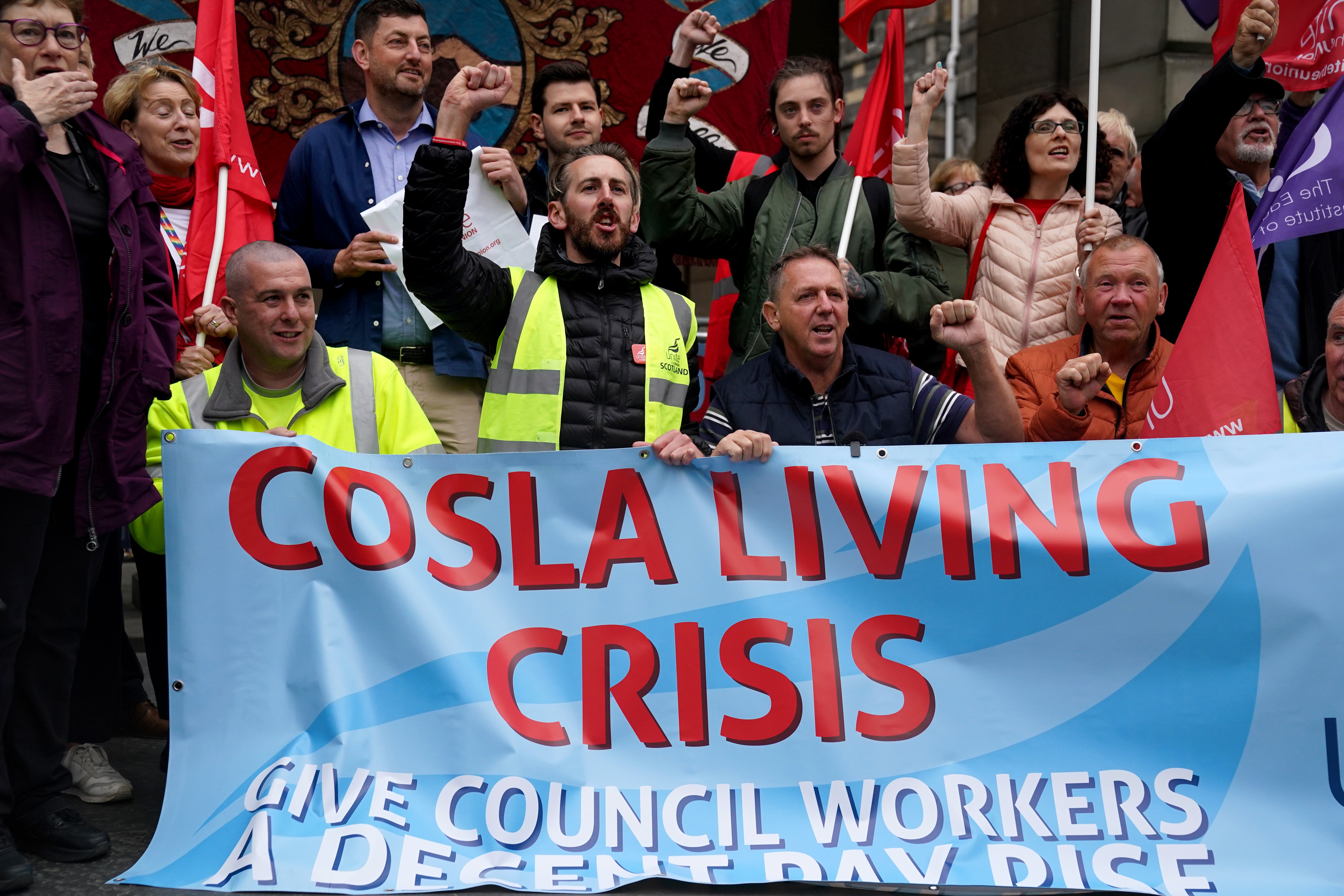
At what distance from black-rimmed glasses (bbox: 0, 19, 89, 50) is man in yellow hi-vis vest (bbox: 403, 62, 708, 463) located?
92 cm

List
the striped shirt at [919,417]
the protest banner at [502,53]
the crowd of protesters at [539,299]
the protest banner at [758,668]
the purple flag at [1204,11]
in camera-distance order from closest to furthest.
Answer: the protest banner at [758,668]
the crowd of protesters at [539,299]
the striped shirt at [919,417]
the purple flag at [1204,11]
the protest banner at [502,53]

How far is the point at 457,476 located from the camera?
11.7 feet

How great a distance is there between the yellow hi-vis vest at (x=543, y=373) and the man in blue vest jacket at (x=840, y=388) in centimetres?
14

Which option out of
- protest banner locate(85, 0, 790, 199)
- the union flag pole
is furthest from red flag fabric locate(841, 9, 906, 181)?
the union flag pole

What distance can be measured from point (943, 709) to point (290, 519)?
1.81 meters

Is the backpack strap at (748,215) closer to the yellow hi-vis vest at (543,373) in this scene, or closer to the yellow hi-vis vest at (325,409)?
the yellow hi-vis vest at (543,373)

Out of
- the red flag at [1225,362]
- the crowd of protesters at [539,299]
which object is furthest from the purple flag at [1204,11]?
the red flag at [1225,362]

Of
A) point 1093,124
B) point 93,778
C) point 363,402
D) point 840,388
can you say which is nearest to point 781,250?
point 840,388

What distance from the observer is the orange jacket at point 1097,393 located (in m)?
4.12

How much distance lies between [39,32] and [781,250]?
7.93ft

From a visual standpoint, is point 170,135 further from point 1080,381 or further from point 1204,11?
point 1204,11

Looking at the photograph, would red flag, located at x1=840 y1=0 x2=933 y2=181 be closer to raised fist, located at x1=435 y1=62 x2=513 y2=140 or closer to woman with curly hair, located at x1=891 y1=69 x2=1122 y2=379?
woman with curly hair, located at x1=891 y1=69 x2=1122 y2=379

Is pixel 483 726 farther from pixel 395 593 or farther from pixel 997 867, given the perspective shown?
pixel 997 867

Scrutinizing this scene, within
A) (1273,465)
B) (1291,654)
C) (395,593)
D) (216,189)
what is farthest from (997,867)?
(216,189)
